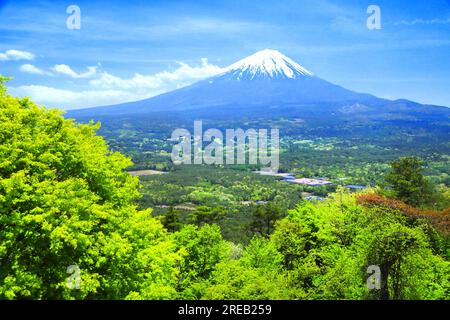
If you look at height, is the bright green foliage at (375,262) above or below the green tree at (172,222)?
above

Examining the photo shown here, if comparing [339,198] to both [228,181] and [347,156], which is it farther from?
[347,156]

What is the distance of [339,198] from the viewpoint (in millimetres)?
25219

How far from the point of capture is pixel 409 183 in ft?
85.4

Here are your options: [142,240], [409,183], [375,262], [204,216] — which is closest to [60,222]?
[142,240]

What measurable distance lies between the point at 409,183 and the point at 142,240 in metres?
19.1

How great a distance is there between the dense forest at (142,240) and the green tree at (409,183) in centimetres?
8

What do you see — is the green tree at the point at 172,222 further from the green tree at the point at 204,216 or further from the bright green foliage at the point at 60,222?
the bright green foliage at the point at 60,222

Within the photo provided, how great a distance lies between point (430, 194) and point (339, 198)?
27.7ft

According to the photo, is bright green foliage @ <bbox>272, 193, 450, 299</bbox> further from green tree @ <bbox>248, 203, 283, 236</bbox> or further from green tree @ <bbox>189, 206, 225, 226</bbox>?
green tree @ <bbox>189, 206, 225, 226</bbox>

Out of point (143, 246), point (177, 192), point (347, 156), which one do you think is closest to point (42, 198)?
point (143, 246)

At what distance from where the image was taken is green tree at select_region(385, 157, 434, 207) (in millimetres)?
26234

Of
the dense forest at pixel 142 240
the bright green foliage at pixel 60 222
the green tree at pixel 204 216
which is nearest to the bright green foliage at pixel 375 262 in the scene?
the dense forest at pixel 142 240

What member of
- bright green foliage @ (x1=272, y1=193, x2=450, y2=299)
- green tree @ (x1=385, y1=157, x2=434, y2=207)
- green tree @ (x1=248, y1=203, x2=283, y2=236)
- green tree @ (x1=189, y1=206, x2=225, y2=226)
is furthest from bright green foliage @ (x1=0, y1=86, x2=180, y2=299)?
green tree @ (x1=189, y1=206, x2=225, y2=226)

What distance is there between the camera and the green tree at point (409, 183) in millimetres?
26234
